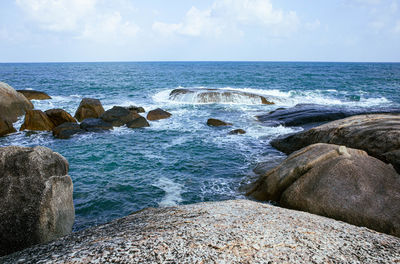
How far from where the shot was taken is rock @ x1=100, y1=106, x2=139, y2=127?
20.0 metres

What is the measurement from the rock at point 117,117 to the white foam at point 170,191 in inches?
402

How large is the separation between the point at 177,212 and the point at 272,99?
27.4 metres

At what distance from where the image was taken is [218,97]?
104 ft

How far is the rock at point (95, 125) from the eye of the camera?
1852 centimetres

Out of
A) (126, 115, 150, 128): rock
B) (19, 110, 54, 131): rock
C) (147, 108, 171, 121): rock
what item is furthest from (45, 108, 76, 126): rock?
(147, 108, 171, 121): rock

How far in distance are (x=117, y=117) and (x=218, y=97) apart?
14.7m

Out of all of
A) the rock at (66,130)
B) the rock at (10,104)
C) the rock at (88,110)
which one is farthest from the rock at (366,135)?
the rock at (10,104)

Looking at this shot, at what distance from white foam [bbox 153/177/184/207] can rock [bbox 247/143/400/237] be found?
118 inches

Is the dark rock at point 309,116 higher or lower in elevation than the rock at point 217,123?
higher

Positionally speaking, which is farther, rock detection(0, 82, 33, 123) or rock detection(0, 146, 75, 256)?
rock detection(0, 82, 33, 123)

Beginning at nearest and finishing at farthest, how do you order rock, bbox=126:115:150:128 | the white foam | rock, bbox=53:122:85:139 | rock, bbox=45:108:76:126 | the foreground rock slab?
1. the foreground rock slab
2. the white foam
3. rock, bbox=53:122:85:139
4. rock, bbox=45:108:76:126
5. rock, bbox=126:115:150:128

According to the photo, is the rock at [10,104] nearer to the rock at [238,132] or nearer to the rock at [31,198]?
the rock at [238,132]

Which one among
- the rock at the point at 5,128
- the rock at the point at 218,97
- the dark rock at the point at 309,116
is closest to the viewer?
the rock at the point at 5,128

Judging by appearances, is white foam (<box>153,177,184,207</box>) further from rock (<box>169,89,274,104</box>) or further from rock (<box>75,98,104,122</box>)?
rock (<box>169,89,274,104</box>)
